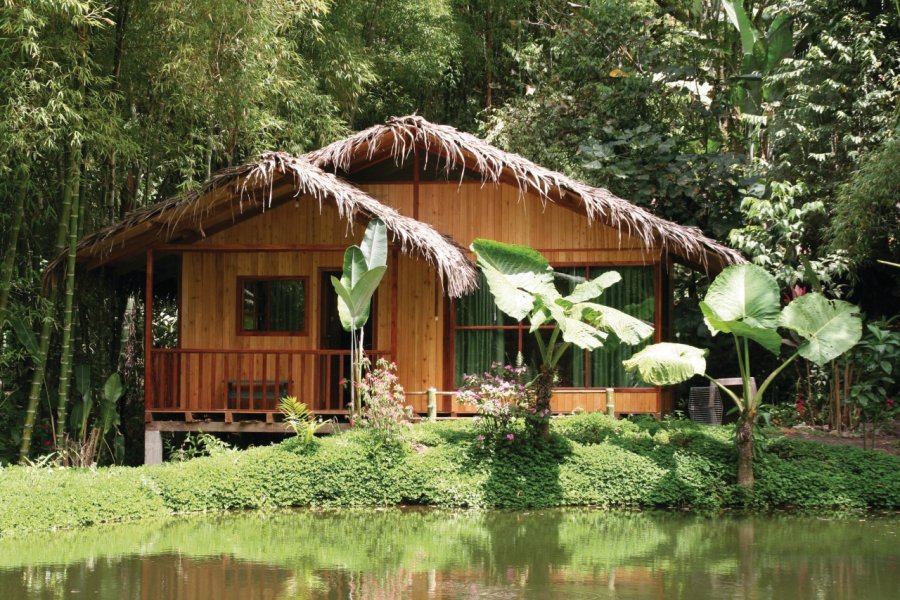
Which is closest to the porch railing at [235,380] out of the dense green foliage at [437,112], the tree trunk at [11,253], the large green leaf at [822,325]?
the dense green foliage at [437,112]

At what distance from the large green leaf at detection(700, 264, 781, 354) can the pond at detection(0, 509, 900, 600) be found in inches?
77.4

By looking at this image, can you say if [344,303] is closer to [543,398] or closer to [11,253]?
[543,398]

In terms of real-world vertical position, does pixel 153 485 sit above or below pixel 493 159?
below

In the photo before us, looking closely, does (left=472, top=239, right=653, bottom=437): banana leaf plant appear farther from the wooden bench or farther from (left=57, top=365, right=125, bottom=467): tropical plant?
(left=57, top=365, right=125, bottom=467): tropical plant

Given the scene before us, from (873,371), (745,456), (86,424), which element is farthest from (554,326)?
(86,424)

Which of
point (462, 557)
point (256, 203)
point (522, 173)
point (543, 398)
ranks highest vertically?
point (522, 173)

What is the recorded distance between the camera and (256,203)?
13.2 meters

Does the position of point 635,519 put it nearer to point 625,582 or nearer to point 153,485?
point 625,582

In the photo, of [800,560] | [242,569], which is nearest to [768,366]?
[800,560]

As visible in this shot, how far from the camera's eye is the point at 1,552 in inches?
341

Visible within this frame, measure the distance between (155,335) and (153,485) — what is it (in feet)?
26.3

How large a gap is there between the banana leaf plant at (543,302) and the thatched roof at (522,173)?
1.38 metres

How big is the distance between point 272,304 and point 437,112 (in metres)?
8.91

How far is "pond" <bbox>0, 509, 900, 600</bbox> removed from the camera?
24.1ft
